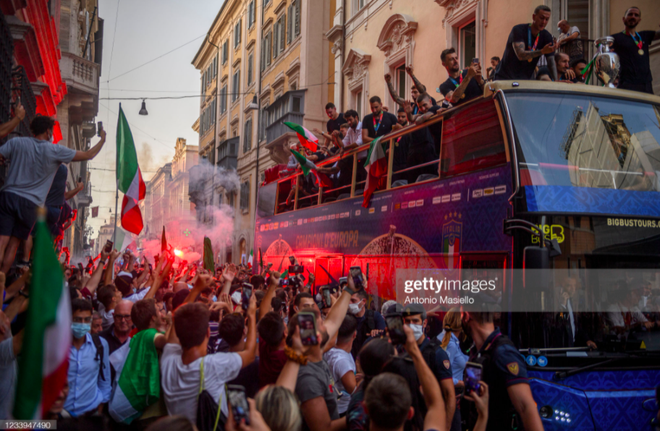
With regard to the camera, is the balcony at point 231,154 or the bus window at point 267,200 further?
the balcony at point 231,154

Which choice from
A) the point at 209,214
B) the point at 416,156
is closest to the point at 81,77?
the point at 416,156

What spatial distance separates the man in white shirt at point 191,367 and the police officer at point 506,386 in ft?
5.39

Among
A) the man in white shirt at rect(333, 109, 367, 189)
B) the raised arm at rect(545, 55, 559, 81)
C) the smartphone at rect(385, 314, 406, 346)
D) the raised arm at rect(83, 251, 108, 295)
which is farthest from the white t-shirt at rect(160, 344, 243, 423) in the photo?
the man in white shirt at rect(333, 109, 367, 189)

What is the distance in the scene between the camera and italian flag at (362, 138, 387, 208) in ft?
28.7

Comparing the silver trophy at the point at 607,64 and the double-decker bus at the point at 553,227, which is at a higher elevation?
the silver trophy at the point at 607,64

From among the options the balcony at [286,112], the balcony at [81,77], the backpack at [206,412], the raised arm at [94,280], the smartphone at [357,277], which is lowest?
the backpack at [206,412]

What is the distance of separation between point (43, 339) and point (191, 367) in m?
1.31

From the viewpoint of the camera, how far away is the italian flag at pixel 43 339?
5.78 feet

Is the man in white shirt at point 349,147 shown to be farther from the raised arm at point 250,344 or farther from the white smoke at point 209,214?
the white smoke at point 209,214

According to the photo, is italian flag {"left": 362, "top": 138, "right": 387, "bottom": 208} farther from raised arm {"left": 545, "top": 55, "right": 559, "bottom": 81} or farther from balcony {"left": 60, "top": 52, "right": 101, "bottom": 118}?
balcony {"left": 60, "top": 52, "right": 101, "bottom": 118}

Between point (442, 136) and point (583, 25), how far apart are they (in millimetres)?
6642

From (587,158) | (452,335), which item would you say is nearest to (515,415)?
(452,335)

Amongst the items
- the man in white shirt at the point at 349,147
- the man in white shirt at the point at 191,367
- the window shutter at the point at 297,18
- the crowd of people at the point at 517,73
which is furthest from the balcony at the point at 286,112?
the man in white shirt at the point at 191,367

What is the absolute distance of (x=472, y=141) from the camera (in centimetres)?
665
